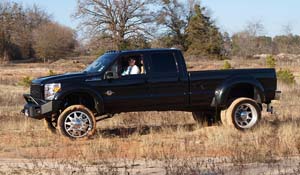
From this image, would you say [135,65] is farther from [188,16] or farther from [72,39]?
[72,39]

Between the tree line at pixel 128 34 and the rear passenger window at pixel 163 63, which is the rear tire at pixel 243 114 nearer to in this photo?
the rear passenger window at pixel 163 63

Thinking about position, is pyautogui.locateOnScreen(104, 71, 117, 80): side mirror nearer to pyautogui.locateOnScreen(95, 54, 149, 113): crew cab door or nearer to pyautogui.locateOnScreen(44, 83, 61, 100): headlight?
pyautogui.locateOnScreen(95, 54, 149, 113): crew cab door

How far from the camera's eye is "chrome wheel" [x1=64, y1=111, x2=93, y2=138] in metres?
11.8

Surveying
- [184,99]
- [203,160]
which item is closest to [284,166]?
[203,160]

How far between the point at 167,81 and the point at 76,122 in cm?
215

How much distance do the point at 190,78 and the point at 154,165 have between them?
4.07m

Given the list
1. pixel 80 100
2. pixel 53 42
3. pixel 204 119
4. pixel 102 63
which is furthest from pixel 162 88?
pixel 53 42

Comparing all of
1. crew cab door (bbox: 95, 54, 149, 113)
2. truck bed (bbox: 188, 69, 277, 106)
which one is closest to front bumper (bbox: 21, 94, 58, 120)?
crew cab door (bbox: 95, 54, 149, 113)

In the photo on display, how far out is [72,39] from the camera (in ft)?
303

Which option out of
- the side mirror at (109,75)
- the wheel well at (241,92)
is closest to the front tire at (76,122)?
the side mirror at (109,75)

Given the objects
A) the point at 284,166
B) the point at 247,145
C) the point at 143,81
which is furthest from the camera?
the point at 143,81

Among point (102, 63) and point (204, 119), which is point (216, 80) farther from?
point (102, 63)

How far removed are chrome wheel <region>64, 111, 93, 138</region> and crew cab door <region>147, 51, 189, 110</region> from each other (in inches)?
59.5

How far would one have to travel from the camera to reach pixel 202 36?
78.8 metres
